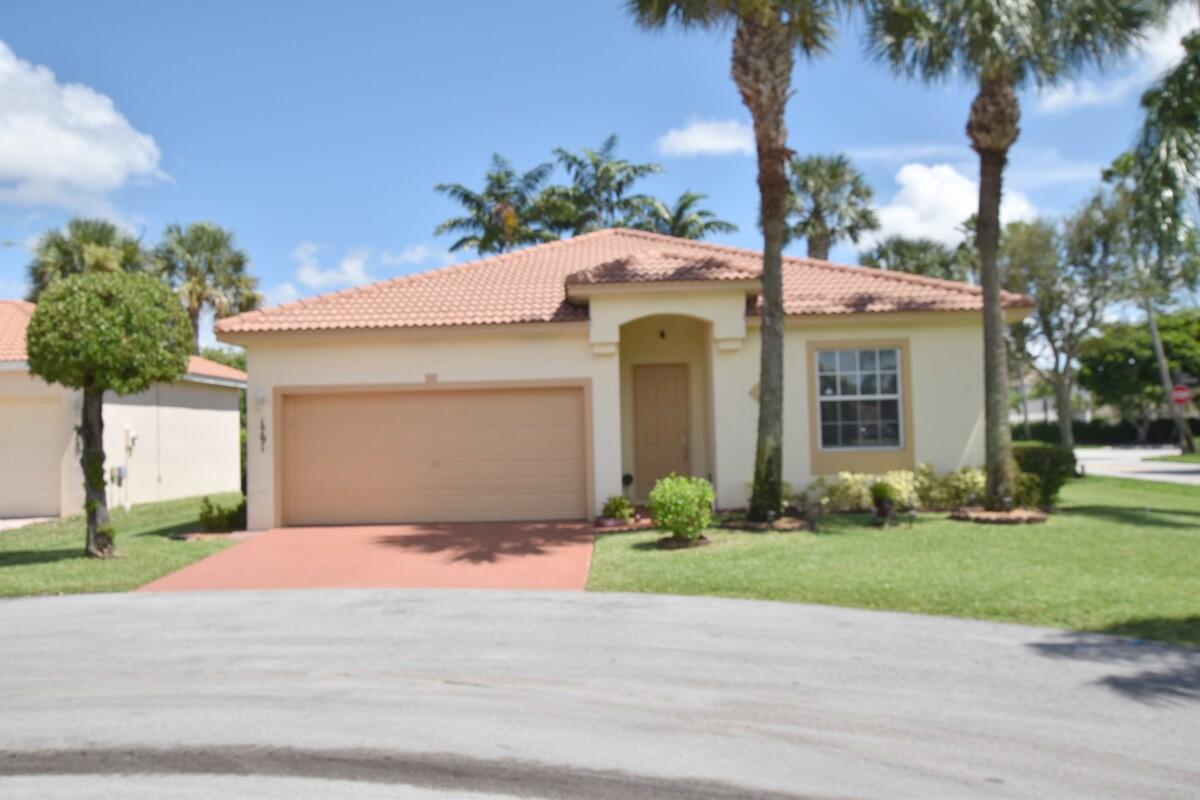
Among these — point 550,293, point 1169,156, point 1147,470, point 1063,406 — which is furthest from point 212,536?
point 1147,470

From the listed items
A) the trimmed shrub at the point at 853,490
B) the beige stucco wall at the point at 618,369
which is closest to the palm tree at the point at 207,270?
the beige stucco wall at the point at 618,369

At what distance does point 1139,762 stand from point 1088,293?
24.0 m

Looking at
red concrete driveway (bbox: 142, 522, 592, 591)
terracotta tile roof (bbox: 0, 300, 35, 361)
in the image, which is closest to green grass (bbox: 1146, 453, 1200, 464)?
red concrete driveway (bbox: 142, 522, 592, 591)

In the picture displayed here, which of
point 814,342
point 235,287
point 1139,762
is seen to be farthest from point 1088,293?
point 235,287

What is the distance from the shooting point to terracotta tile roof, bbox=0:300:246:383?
58.5ft

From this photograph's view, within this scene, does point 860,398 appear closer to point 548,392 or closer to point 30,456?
point 548,392

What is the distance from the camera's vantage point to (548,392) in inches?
575

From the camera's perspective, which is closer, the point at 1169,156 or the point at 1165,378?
the point at 1169,156

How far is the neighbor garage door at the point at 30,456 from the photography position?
17.8 m

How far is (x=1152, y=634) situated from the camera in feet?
24.2

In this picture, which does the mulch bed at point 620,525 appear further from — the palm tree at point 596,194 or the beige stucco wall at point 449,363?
the palm tree at point 596,194

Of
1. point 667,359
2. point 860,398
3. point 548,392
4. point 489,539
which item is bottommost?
point 489,539

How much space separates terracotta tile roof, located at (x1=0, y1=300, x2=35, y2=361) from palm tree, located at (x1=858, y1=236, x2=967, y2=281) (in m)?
25.1

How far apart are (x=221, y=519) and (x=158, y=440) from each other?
8.01m
